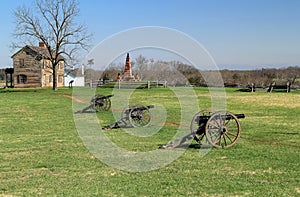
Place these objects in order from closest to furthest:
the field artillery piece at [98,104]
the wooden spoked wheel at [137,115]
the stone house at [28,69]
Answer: the wooden spoked wheel at [137,115]
the field artillery piece at [98,104]
the stone house at [28,69]

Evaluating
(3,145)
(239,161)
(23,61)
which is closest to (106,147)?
(3,145)

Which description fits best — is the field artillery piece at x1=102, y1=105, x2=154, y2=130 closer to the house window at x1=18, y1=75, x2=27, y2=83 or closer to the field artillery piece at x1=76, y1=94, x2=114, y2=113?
the field artillery piece at x1=76, y1=94, x2=114, y2=113

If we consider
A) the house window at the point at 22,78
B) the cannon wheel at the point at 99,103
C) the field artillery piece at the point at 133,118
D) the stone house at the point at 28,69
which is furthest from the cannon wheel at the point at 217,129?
the house window at the point at 22,78

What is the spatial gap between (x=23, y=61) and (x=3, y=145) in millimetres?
40709

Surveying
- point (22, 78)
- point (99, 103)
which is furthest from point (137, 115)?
point (22, 78)

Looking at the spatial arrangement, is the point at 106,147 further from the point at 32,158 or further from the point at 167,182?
the point at 167,182

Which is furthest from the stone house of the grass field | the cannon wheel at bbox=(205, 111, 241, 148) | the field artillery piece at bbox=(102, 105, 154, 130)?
the cannon wheel at bbox=(205, 111, 241, 148)

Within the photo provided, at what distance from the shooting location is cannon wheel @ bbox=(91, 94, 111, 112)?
66.1ft

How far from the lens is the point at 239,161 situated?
854 centimetres

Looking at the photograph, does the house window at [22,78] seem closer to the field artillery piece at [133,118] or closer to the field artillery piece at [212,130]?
the field artillery piece at [133,118]

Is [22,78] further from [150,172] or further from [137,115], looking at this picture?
[150,172]

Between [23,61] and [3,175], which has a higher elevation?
[23,61]

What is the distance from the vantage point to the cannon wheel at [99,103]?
20148mm

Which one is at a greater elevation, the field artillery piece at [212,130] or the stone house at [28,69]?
the stone house at [28,69]
